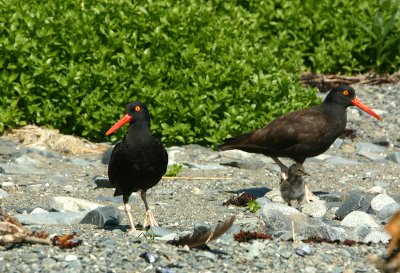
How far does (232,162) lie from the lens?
10945 mm

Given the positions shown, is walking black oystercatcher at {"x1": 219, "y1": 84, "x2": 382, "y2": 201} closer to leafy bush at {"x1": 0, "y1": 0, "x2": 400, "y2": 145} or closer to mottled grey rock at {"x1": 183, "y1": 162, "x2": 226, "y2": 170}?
mottled grey rock at {"x1": 183, "y1": 162, "x2": 226, "y2": 170}

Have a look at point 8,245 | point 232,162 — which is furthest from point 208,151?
point 8,245

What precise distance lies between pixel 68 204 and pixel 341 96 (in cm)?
363

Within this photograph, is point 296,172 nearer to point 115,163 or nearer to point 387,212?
point 387,212

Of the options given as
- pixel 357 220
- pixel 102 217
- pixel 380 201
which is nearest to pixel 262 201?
pixel 380 201

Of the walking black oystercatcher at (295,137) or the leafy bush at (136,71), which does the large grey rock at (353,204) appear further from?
the leafy bush at (136,71)

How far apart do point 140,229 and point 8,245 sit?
1776 mm

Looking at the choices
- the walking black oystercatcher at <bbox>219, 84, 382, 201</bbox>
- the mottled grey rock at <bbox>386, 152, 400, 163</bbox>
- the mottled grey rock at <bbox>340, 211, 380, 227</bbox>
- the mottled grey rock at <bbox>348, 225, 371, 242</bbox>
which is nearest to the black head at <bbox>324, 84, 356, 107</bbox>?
the walking black oystercatcher at <bbox>219, 84, 382, 201</bbox>

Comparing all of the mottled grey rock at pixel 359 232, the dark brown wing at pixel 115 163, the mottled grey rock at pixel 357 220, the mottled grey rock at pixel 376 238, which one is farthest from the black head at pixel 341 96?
the mottled grey rock at pixel 376 238

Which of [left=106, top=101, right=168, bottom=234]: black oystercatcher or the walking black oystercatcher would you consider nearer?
[left=106, top=101, right=168, bottom=234]: black oystercatcher

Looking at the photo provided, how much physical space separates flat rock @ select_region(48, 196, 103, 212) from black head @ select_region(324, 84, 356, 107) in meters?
3.22

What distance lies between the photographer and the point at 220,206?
898cm

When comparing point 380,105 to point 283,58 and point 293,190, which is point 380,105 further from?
point 293,190

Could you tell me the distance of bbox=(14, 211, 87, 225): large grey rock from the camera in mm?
7588
